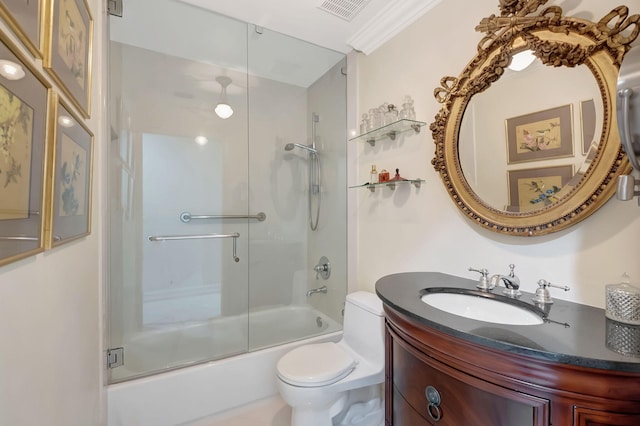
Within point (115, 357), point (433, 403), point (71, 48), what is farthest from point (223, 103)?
point (433, 403)

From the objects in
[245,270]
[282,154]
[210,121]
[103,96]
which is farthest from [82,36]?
[245,270]

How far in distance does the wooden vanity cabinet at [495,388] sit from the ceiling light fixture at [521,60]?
115 cm

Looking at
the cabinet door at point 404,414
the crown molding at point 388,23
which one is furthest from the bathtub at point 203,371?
the crown molding at point 388,23

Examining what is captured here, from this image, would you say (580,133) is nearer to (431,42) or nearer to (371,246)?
(431,42)

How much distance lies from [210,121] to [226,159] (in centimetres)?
33

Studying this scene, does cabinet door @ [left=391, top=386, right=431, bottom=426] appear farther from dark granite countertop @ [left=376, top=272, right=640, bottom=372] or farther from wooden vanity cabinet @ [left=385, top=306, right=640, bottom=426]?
dark granite countertop @ [left=376, top=272, right=640, bottom=372]

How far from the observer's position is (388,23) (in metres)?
1.81

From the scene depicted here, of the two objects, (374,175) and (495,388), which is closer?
(495,388)

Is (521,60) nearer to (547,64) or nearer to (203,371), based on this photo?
(547,64)

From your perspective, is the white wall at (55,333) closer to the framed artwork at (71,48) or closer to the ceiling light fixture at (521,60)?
the framed artwork at (71,48)

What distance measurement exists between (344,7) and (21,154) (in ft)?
5.97

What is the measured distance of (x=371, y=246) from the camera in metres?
2.07

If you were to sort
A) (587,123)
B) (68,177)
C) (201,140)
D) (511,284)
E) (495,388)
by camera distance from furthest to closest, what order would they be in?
(201,140), (511,284), (587,123), (68,177), (495,388)

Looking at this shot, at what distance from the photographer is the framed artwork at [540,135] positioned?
1082 millimetres
